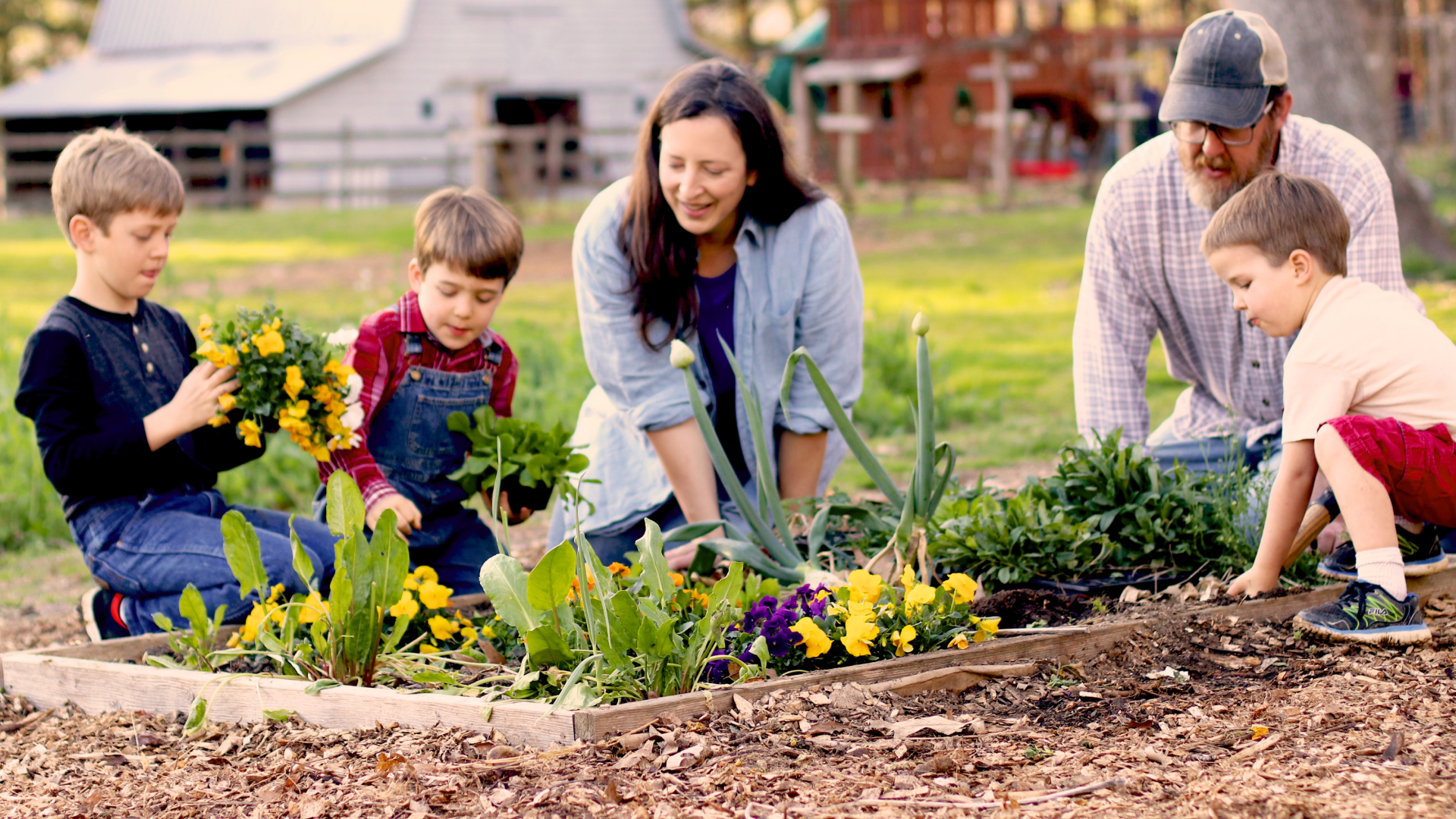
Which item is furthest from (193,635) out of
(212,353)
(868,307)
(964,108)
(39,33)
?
(39,33)

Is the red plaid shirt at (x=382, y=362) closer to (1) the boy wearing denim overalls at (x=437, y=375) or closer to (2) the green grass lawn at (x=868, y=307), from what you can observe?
(1) the boy wearing denim overalls at (x=437, y=375)

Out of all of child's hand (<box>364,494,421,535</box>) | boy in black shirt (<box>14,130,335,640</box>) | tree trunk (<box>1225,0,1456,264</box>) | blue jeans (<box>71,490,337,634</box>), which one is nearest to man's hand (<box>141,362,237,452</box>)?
boy in black shirt (<box>14,130,335,640</box>)

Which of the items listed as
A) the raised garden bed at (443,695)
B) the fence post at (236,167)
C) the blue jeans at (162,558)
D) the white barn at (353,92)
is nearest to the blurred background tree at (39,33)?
the white barn at (353,92)

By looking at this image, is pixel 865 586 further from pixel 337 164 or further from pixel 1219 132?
pixel 337 164

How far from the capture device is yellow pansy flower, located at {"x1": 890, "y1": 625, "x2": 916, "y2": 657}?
2494 millimetres

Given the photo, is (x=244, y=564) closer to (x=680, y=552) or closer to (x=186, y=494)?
(x=186, y=494)

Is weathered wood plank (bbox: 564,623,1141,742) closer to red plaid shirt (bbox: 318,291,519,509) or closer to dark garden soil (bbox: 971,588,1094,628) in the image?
dark garden soil (bbox: 971,588,1094,628)

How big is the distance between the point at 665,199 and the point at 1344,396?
167cm

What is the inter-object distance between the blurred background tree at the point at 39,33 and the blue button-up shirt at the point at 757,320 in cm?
3479

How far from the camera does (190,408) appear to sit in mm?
3109

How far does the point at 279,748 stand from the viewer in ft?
7.98

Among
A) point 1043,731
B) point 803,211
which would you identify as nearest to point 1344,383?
point 1043,731

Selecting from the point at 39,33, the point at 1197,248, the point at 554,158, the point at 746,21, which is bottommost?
the point at 1197,248

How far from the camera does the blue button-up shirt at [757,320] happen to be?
3.60 m
